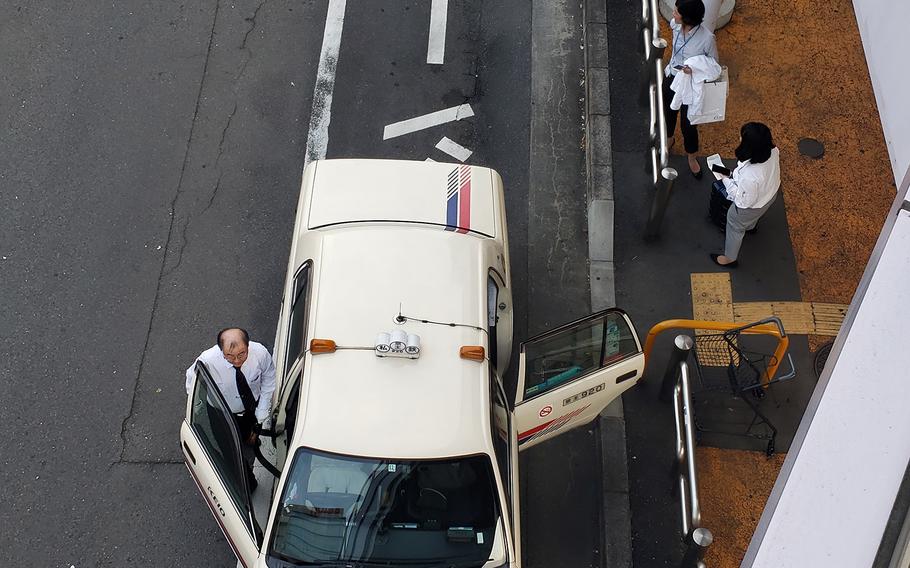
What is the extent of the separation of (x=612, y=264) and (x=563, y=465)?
2.03 metres

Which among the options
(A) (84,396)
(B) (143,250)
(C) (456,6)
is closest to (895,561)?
(A) (84,396)

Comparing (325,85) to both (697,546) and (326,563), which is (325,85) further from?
(697,546)

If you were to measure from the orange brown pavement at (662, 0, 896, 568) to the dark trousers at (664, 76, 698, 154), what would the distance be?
1.20 ft

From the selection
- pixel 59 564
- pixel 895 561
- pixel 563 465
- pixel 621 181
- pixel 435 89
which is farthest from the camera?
pixel 435 89

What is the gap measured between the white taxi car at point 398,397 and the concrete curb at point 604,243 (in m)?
0.64

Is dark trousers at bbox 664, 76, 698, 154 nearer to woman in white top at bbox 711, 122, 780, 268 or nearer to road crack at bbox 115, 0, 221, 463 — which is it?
woman in white top at bbox 711, 122, 780, 268

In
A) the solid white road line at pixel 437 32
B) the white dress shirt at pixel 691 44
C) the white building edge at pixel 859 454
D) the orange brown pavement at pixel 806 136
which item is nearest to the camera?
the white building edge at pixel 859 454

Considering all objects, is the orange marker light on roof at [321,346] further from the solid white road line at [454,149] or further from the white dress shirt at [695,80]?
the white dress shirt at [695,80]

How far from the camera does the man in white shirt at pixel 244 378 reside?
5.74m

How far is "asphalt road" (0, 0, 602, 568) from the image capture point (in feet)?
22.3

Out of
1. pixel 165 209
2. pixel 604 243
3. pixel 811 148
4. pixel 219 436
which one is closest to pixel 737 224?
pixel 604 243

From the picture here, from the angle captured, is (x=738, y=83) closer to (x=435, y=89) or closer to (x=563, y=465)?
(x=435, y=89)

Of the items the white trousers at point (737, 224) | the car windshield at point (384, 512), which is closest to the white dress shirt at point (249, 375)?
the car windshield at point (384, 512)

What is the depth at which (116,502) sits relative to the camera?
678cm
